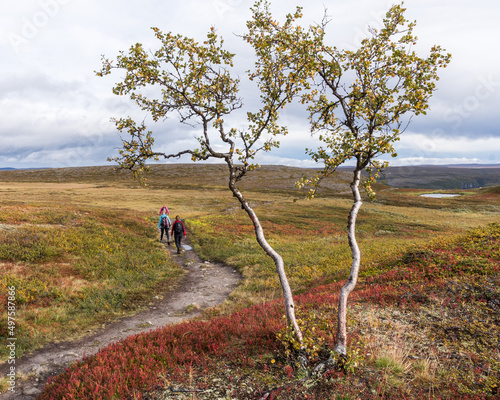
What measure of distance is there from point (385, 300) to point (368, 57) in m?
8.96

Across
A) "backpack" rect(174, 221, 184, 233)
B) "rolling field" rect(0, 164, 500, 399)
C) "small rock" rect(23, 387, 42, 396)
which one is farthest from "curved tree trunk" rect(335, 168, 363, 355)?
"backpack" rect(174, 221, 184, 233)

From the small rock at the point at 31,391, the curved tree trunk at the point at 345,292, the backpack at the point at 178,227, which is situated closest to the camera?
the curved tree trunk at the point at 345,292

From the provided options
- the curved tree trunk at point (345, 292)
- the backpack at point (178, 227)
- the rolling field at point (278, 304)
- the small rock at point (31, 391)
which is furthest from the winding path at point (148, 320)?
the curved tree trunk at point (345, 292)

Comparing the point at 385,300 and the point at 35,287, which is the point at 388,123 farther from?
the point at 35,287

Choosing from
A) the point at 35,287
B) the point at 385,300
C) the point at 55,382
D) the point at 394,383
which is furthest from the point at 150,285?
the point at 394,383

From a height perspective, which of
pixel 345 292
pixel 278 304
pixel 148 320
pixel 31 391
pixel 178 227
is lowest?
pixel 148 320

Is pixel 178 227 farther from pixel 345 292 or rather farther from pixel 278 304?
pixel 345 292

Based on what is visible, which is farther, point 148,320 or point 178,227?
point 178,227

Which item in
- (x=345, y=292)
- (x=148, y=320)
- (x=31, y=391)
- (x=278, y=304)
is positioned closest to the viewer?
(x=345, y=292)

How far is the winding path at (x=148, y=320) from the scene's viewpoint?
8.45 metres

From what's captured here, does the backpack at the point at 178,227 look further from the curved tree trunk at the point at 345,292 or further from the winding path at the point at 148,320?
the curved tree trunk at the point at 345,292

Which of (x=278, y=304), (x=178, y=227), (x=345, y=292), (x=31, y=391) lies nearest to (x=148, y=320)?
(x=31, y=391)

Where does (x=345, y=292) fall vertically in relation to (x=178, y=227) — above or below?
above

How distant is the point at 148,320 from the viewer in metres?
12.7
